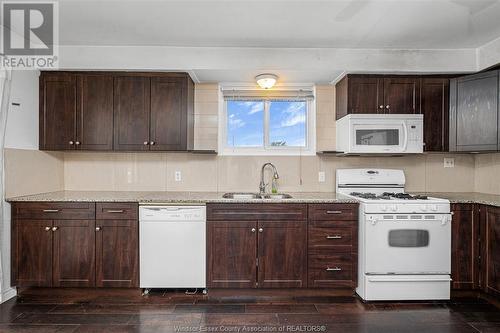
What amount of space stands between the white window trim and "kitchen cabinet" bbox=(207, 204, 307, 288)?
0.90 meters

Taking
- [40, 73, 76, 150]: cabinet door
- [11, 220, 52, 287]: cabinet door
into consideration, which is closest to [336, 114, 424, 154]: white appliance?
[40, 73, 76, 150]: cabinet door

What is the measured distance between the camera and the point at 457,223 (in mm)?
3020

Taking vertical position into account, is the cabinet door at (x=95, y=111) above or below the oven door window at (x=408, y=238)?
above

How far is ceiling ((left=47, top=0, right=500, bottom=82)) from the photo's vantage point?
241 centimetres

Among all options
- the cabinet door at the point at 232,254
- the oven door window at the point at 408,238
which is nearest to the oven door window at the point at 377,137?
the oven door window at the point at 408,238

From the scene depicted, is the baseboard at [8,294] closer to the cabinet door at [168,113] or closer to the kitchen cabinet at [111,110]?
the kitchen cabinet at [111,110]

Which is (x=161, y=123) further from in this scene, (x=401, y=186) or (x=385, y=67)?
(x=401, y=186)

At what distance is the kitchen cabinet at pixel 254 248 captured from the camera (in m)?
3.02

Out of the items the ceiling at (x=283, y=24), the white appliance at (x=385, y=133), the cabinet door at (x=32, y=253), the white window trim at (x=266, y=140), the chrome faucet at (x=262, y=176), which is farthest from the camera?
the white window trim at (x=266, y=140)

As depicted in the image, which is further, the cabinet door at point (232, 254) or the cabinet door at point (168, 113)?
the cabinet door at point (168, 113)

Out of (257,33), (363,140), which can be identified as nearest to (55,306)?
(257,33)

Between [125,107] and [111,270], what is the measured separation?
5.11 feet

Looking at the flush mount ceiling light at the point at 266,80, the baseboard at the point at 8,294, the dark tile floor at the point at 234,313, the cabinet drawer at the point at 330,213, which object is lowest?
the dark tile floor at the point at 234,313

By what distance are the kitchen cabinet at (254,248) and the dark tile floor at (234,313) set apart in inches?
5.7
